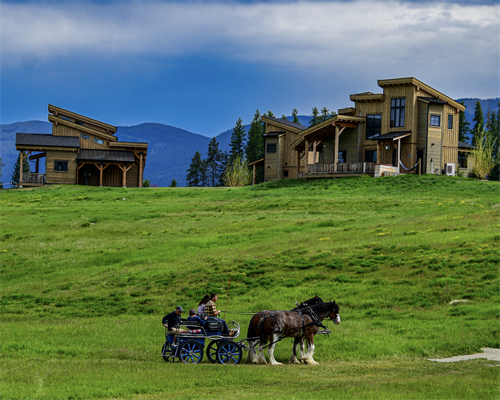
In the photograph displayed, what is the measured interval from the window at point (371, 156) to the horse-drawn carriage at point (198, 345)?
53.0 metres

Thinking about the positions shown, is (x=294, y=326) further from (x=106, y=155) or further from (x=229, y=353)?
Result: (x=106, y=155)

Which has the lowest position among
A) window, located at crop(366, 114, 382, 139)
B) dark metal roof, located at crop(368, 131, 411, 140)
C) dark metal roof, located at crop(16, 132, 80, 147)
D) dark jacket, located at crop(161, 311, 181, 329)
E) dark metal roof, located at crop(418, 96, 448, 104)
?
dark jacket, located at crop(161, 311, 181, 329)

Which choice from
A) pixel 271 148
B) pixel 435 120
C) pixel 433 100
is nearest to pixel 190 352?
pixel 435 120

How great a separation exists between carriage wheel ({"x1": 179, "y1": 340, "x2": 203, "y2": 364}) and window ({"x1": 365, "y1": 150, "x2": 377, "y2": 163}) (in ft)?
175

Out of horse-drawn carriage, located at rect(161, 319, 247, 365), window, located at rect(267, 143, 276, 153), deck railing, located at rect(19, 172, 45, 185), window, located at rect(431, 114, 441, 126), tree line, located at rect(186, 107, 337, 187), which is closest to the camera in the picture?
horse-drawn carriage, located at rect(161, 319, 247, 365)

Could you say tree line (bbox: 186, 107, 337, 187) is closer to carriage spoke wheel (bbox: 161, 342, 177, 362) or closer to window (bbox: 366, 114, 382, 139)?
window (bbox: 366, 114, 382, 139)

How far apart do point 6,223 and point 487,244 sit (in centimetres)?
3229

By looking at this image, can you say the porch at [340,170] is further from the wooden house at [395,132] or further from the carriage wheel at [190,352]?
the carriage wheel at [190,352]

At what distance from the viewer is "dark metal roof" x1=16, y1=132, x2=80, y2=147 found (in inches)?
2810

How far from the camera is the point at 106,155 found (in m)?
73.2

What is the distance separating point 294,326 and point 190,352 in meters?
2.84

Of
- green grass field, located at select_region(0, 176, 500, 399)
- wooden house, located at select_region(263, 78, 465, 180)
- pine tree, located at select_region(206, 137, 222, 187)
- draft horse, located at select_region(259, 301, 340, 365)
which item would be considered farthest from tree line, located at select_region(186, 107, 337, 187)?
draft horse, located at select_region(259, 301, 340, 365)

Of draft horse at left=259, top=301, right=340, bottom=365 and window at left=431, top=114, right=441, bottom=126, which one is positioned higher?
window at left=431, top=114, right=441, bottom=126

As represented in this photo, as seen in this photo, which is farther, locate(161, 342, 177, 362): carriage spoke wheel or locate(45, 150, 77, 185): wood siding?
locate(45, 150, 77, 185): wood siding
